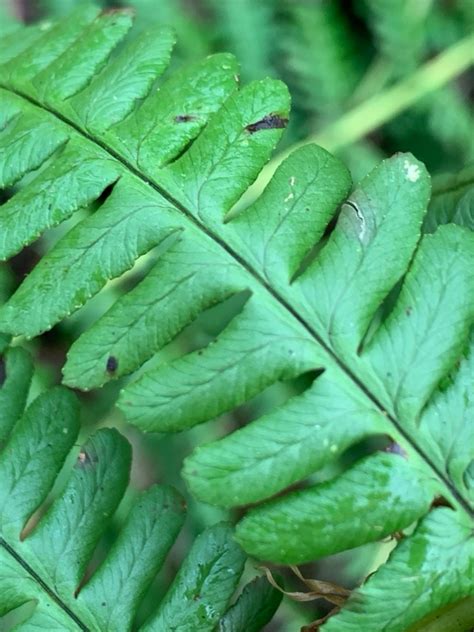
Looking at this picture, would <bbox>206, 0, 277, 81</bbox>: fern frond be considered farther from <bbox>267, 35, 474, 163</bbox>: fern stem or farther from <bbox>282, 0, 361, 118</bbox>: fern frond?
<bbox>267, 35, 474, 163</bbox>: fern stem

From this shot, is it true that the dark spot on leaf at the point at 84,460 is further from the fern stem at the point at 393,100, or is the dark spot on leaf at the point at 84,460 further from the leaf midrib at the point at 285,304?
the fern stem at the point at 393,100

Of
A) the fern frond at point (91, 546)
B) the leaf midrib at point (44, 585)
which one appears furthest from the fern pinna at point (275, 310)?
the leaf midrib at point (44, 585)

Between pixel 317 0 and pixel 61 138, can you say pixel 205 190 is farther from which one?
pixel 317 0

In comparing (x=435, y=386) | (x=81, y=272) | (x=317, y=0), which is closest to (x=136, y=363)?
(x=81, y=272)

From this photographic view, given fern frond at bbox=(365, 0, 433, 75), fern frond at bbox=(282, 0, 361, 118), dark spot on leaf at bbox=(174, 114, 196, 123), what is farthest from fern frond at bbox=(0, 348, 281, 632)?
fern frond at bbox=(365, 0, 433, 75)

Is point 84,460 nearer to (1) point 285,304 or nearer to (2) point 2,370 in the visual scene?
(2) point 2,370

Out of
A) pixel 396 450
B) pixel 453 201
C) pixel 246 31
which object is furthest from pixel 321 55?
pixel 396 450
